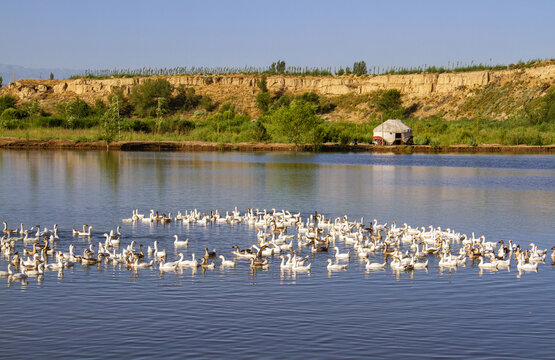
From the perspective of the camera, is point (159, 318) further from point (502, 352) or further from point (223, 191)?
point (223, 191)

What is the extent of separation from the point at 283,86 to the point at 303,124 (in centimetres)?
9562

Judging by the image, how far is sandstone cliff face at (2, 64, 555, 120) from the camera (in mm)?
169000

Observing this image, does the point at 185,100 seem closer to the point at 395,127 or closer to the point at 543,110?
the point at 395,127

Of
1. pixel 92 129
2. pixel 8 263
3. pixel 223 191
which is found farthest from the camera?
pixel 92 129

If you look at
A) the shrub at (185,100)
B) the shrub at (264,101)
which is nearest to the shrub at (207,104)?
the shrub at (185,100)

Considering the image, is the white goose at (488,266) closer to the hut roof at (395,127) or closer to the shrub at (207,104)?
the hut roof at (395,127)

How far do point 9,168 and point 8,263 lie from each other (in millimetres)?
43474

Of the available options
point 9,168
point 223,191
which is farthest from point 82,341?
point 9,168

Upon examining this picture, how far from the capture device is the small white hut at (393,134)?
368 feet

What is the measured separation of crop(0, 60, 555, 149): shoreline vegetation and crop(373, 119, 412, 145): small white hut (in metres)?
2.12

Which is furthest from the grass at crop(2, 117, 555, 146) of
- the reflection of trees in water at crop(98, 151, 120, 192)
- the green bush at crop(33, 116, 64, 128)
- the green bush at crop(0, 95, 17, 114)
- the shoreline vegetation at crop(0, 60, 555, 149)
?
the green bush at crop(0, 95, 17, 114)

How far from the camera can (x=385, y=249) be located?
24609 millimetres

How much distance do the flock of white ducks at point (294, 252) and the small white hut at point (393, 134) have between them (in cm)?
8427

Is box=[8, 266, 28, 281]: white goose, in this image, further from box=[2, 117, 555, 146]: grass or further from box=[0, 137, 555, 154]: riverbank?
box=[2, 117, 555, 146]: grass
